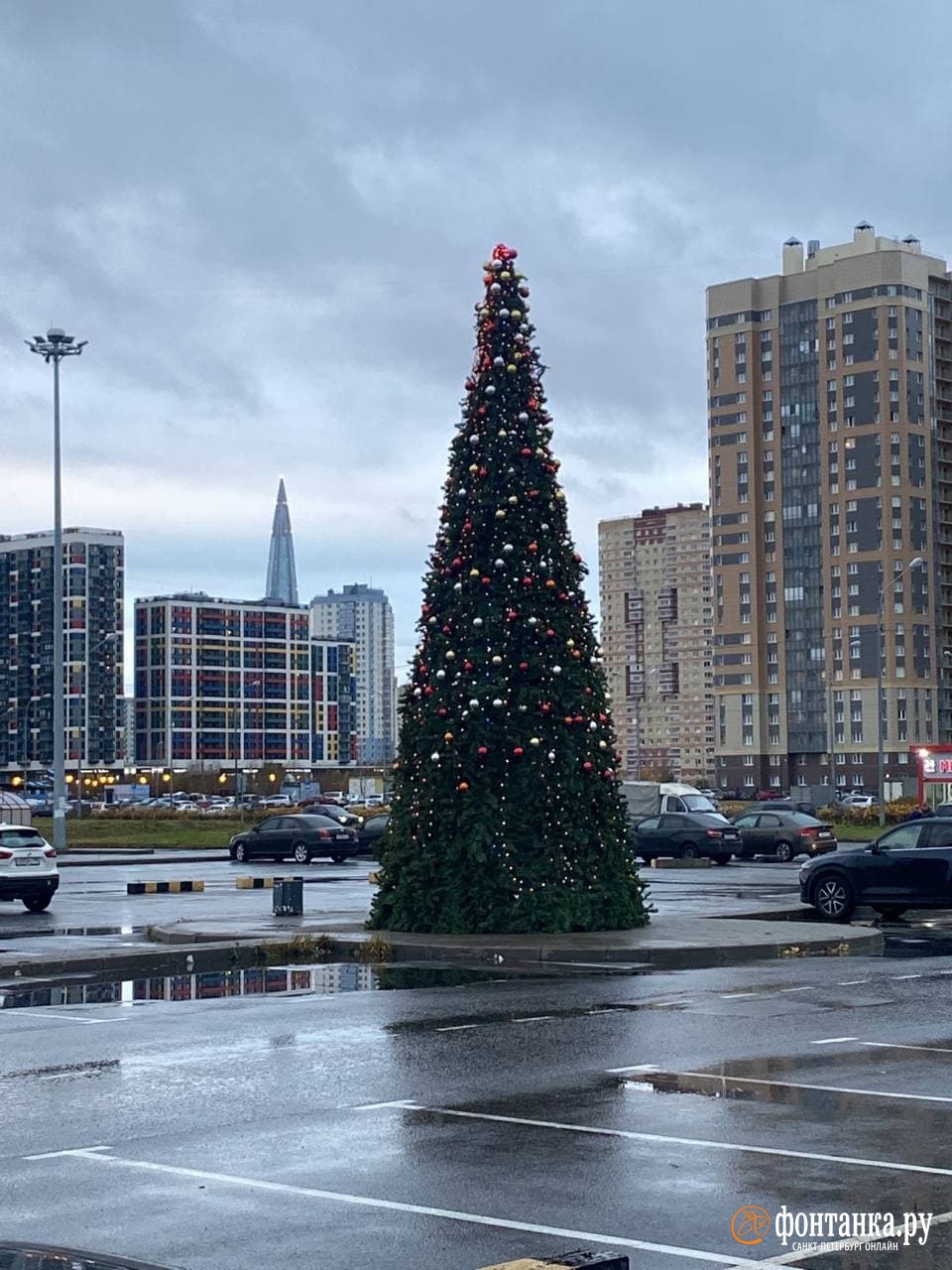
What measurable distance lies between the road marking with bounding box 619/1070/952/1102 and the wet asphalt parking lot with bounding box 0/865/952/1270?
0.04 m

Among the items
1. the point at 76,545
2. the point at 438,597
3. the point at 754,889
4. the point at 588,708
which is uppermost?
the point at 76,545

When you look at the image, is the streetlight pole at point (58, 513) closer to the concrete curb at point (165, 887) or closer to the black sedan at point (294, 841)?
the black sedan at point (294, 841)

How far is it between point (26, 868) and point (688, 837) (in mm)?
23531

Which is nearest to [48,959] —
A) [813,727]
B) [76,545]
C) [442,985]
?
[442,985]

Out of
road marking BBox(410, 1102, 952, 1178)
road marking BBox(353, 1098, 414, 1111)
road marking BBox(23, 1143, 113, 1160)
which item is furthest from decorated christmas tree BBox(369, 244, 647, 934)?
road marking BBox(23, 1143, 113, 1160)

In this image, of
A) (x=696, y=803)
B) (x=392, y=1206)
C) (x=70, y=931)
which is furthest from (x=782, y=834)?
(x=392, y=1206)

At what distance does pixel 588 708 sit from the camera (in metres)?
23.0

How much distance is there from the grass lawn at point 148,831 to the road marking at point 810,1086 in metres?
49.1

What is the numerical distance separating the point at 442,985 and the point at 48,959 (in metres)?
4.78

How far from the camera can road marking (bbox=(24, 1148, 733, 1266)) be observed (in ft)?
23.7

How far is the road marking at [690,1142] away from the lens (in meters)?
8.77

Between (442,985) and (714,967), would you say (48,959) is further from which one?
(714,967)

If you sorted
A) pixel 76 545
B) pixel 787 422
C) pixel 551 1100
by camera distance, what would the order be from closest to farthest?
pixel 551 1100, pixel 787 422, pixel 76 545

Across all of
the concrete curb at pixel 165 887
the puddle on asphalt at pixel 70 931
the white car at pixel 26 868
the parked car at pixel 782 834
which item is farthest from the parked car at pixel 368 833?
the puddle on asphalt at pixel 70 931
